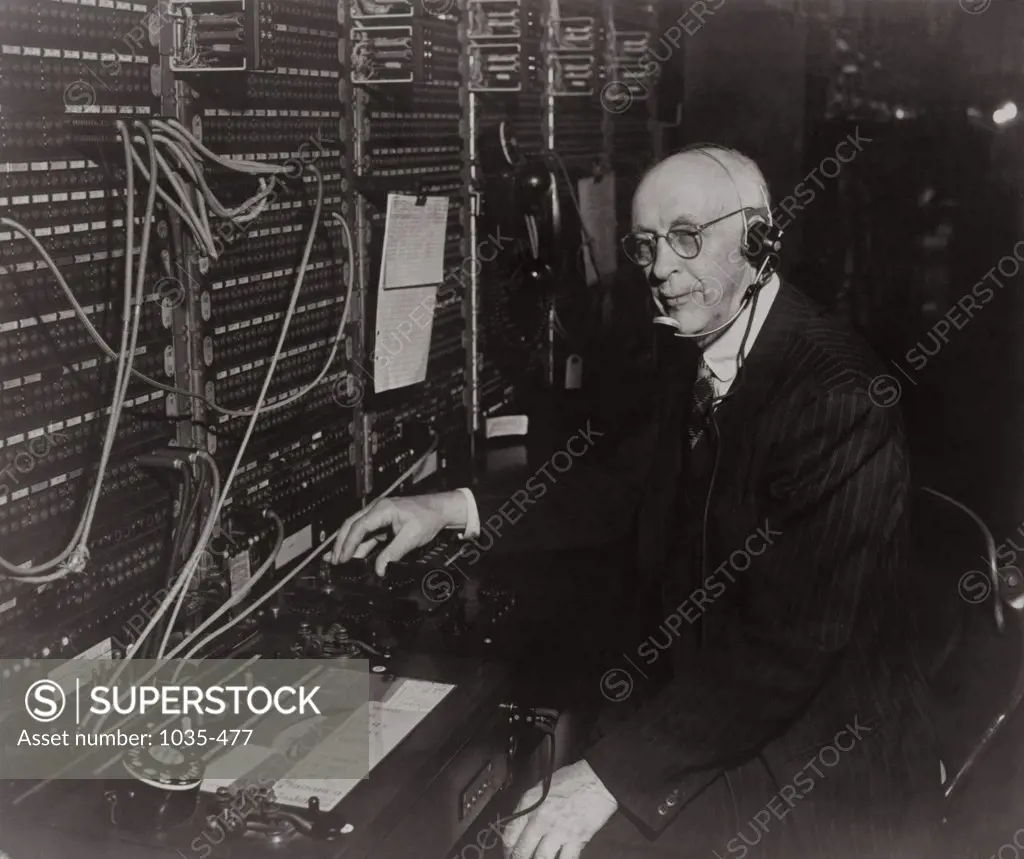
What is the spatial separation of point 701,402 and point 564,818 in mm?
683

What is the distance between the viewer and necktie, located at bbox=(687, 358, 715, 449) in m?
1.74

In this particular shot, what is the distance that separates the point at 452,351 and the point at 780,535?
41.1 inches

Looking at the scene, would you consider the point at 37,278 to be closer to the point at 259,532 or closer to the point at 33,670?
the point at 33,670

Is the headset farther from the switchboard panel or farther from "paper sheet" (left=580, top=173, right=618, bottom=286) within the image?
"paper sheet" (left=580, top=173, right=618, bottom=286)

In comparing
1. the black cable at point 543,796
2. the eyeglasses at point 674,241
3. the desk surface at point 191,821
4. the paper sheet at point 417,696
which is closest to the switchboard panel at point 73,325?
the desk surface at point 191,821

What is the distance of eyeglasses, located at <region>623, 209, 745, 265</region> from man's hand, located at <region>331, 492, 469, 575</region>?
55cm

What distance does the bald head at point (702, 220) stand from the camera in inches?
63.7

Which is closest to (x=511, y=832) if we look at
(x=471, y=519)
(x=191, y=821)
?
(x=191, y=821)

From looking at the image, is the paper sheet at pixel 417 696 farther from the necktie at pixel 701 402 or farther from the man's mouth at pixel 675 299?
the man's mouth at pixel 675 299

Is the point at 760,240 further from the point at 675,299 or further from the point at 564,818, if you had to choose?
the point at 564,818

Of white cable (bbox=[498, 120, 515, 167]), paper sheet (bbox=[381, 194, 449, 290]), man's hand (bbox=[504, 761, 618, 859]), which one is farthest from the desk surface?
white cable (bbox=[498, 120, 515, 167])

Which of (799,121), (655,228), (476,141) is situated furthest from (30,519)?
(799,121)

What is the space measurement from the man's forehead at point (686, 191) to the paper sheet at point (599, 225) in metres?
1.13

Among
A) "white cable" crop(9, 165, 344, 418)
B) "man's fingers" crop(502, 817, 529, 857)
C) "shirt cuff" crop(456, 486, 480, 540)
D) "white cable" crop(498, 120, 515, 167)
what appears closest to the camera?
"white cable" crop(9, 165, 344, 418)
